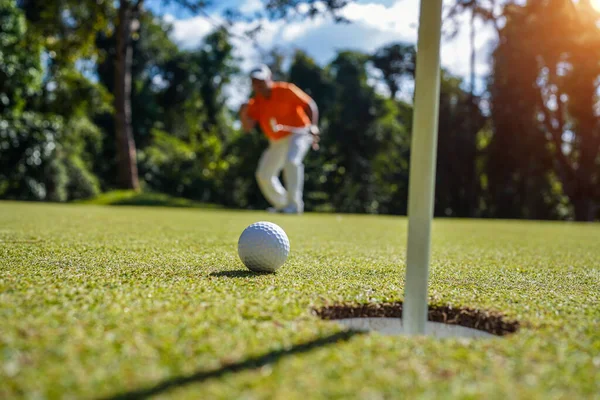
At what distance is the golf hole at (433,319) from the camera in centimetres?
208

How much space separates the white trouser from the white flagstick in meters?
8.00

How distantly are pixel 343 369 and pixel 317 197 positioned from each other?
24.8 meters

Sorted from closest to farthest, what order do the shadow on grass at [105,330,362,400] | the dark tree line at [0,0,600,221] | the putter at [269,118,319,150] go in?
1. the shadow on grass at [105,330,362,400]
2. the putter at [269,118,319,150]
3. the dark tree line at [0,0,600,221]

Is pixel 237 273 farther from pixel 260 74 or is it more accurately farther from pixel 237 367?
pixel 260 74

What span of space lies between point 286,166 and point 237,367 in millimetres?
8654

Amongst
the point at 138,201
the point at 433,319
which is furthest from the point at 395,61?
the point at 433,319

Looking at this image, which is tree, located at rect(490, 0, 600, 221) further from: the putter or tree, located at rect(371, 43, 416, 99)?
the putter

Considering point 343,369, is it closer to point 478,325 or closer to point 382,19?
point 478,325

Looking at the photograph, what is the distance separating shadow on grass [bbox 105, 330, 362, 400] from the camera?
1.18 metres

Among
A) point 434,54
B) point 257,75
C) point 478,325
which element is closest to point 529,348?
point 478,325

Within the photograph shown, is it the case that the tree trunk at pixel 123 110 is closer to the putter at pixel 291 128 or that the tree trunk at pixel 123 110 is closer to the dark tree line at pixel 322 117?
the dark tree line at pixel 322 117

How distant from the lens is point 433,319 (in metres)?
2.26

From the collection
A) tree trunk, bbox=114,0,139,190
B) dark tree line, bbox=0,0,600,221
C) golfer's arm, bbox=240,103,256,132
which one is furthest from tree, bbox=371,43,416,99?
golfer's arm, bbox=240,103,256,132

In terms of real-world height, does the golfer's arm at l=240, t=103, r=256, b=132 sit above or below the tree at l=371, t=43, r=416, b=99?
below
